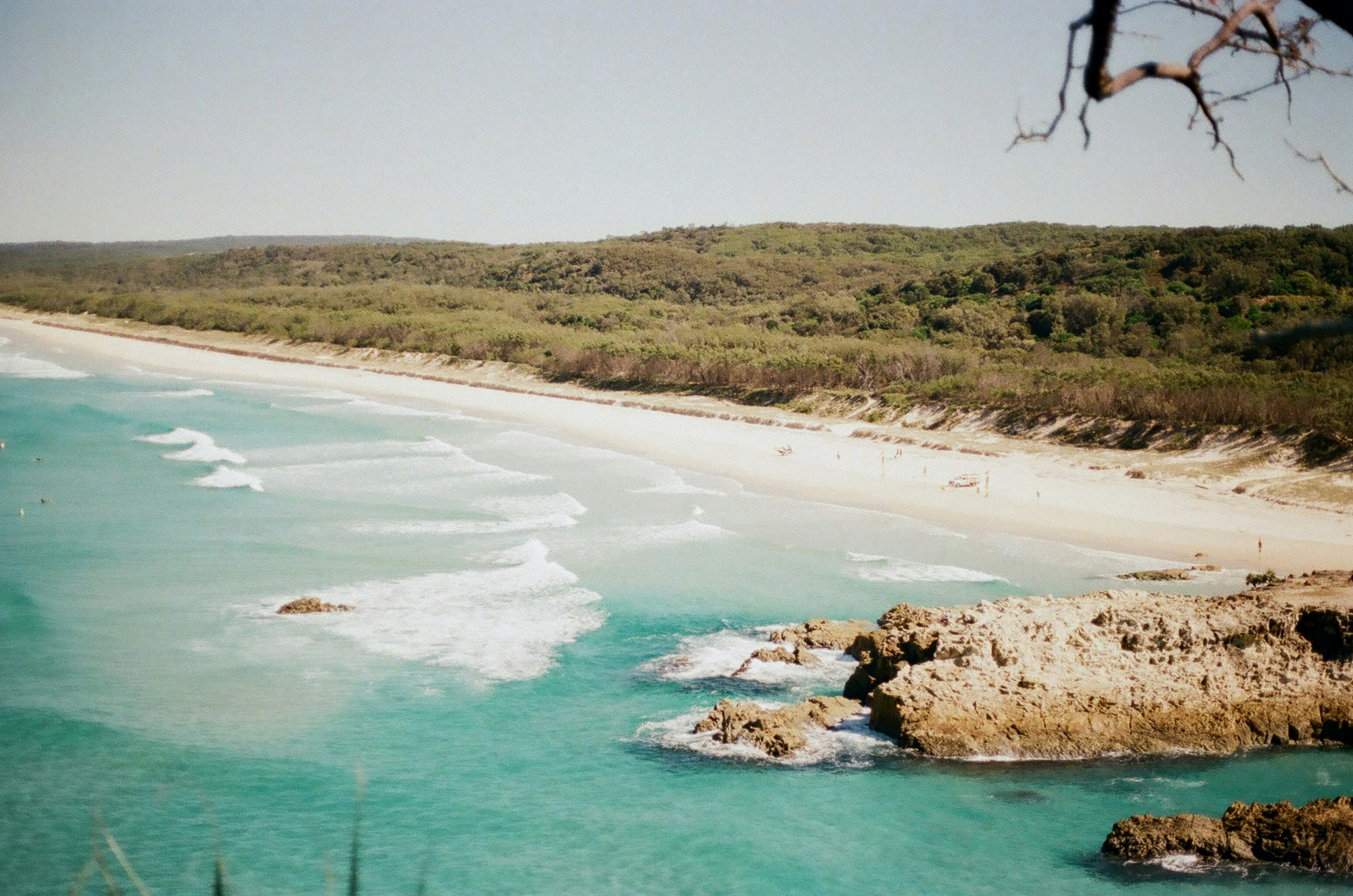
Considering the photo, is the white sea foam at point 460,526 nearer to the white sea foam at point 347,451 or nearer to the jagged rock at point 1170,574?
the white sea foam at point 347,451

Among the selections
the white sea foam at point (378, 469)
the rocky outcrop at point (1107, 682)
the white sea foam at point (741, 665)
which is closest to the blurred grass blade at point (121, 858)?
the rocky outcrop at point (1107, 682)

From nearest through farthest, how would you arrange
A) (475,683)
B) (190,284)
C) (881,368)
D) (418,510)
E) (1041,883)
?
(1041,883), (475,683), (418,510), (881,368), (190,284)

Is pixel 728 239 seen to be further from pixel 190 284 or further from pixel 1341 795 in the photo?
pixel 1341 795

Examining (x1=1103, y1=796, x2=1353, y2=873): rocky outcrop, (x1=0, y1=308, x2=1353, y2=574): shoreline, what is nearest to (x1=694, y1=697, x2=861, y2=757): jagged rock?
(x1=1103, y1=796, x2=1353, y2=873): rocky outcrop

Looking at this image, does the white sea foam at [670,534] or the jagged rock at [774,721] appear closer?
the jagged rock at [774,721]

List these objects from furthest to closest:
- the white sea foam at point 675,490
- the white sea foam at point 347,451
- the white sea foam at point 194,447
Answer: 1. the white sea foam at point 194,447
2. the white sea foam at point 347,451
3. the white sea foam at point 675,490

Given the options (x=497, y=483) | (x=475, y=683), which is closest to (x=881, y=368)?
(x=497, y=483)

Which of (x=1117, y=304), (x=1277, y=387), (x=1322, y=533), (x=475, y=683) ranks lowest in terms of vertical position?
(x=475, y=683)
